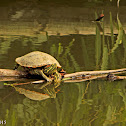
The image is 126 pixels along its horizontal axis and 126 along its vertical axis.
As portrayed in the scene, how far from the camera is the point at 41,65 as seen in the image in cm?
388

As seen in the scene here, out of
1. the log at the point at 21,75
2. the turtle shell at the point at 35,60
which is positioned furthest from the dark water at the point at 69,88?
the turtle shell at the point at 35,60

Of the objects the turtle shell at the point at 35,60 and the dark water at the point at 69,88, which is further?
the turtle shell at the point at 35,60

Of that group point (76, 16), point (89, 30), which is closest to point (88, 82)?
point (89, 30)

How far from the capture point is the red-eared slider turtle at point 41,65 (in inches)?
153

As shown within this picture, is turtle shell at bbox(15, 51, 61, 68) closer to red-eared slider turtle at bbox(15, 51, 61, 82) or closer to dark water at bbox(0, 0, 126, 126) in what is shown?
red-eared slider turtle at bbox(15, 51, 61, 82)

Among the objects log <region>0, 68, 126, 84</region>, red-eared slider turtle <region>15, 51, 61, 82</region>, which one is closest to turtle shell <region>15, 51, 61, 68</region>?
red-eared slider turtle <region>15, 51, 61, 82</region>

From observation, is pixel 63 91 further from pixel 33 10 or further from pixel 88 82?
pixel 33 10

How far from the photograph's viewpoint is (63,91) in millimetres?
3582

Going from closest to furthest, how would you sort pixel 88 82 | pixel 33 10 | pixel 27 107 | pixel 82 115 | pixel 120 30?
pixel 82 115 < pixel 27 107 < pixel 88 82 < pixel 120 30 < pixel 33 10

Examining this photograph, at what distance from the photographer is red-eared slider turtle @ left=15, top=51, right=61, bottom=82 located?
389 centimetres

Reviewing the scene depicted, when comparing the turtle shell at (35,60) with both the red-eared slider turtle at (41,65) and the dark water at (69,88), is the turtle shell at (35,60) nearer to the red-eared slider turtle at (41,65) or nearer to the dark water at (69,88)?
the red-eared slider turtle at (41,65)

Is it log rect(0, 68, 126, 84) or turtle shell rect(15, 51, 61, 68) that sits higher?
turtle shell rect(15, 51, 61, 68)

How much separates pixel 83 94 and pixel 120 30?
1.43 metres

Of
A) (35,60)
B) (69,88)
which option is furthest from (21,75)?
(69,88)
